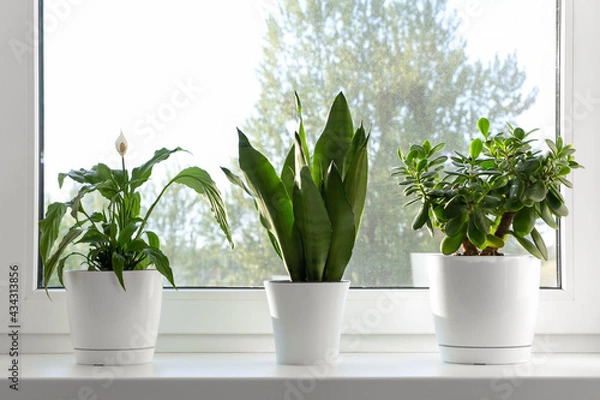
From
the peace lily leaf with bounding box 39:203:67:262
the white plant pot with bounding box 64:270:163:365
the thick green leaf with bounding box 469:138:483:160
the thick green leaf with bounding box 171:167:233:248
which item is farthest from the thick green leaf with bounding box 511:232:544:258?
the peace lily leaf with bounding box 39:203:67:262

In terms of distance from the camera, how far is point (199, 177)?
1.10 meters

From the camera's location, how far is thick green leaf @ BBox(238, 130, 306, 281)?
1084 millimetres

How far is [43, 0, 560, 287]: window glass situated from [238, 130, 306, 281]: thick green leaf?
0.54ft

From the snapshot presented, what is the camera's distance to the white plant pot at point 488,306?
1.06 meters

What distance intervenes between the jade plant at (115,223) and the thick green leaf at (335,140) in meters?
0.15

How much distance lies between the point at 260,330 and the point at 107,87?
0.46m

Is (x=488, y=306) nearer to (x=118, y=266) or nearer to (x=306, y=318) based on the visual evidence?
(x=306, y=318)

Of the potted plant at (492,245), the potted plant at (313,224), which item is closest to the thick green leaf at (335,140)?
the potted plant at (313,224)

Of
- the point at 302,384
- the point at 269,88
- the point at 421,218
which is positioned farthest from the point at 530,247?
the point at 269,88

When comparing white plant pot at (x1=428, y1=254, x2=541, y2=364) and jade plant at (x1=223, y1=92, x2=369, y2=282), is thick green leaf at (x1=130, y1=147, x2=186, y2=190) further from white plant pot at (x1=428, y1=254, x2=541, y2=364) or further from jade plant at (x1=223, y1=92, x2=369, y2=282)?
white plant pot at (x1=428, y1=254, x2=541, y2=364)

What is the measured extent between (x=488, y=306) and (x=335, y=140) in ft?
1.01

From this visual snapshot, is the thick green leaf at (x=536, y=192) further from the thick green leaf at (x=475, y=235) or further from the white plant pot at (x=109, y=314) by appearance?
the white plant pot at (x=109, y=314)

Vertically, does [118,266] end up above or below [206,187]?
below

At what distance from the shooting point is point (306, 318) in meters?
1.05
